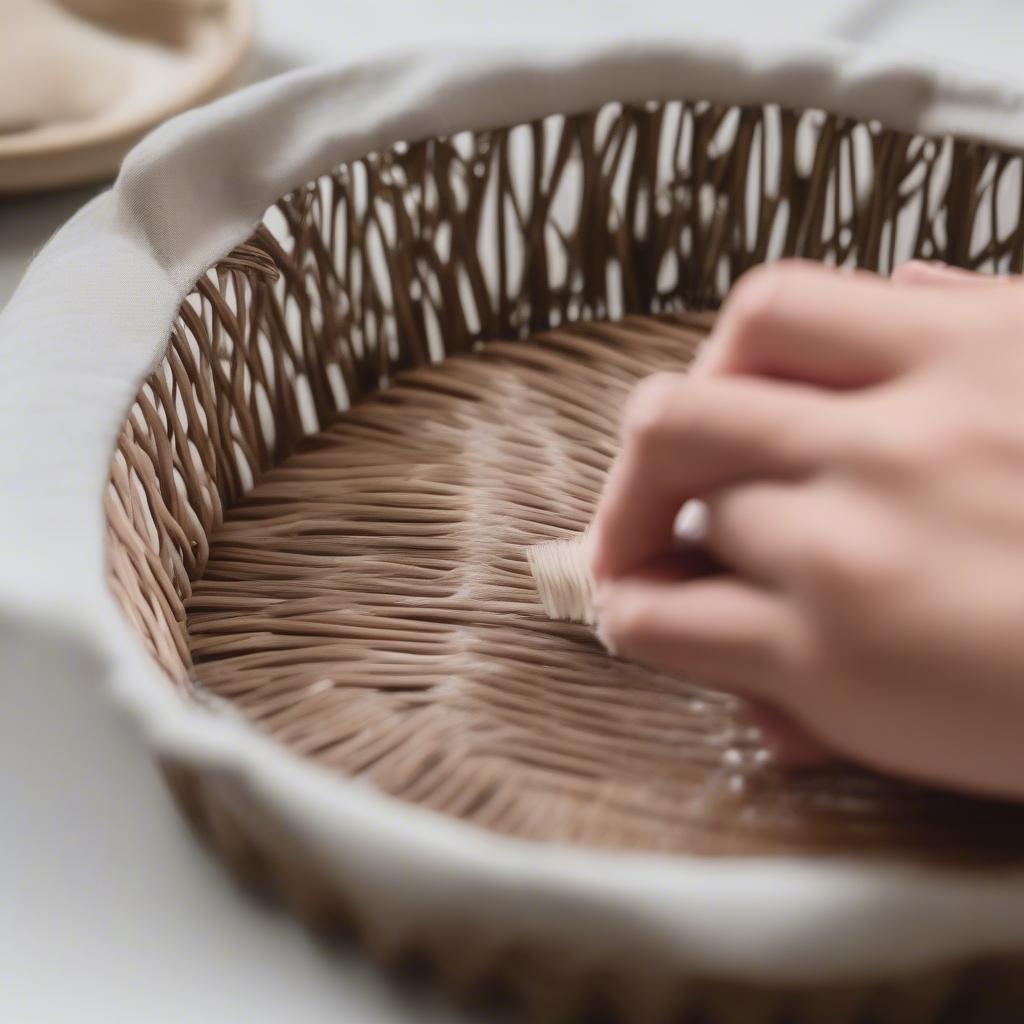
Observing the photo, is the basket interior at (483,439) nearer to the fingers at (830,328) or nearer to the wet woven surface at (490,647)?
the wet woven surface at (490,647)

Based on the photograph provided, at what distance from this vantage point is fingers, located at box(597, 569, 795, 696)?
0.28 metres

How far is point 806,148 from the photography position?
54 cm

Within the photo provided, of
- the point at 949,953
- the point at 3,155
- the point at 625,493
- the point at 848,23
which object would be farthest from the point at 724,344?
the point at 848,23

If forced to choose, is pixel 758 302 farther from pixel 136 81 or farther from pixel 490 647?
pixel 136 81

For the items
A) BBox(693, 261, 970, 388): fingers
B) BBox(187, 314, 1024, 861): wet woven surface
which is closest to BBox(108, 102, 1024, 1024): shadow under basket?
BBox(187, 314, 1024, 861): wet woven surface

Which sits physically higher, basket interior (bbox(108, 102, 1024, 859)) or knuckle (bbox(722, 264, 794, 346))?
knuckle (bbox(722, 264, 794, 346))

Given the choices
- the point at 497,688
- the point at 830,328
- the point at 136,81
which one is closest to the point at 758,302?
the point at 830,328

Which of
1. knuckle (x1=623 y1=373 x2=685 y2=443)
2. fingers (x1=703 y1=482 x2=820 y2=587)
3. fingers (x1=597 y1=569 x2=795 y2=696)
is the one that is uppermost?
knuckle (x1=623 y1=373 x2=685 y2=443)

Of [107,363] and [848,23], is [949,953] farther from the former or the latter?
[848,23]

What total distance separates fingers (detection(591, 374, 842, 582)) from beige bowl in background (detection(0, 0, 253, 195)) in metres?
0.40

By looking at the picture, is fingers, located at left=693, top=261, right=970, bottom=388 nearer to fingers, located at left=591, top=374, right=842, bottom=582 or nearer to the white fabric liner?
fingers, located at left=591, top=374, right=842, bottom=582

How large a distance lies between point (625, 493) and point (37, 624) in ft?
0.46

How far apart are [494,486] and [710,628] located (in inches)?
7.5

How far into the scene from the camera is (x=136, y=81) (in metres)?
0.67
